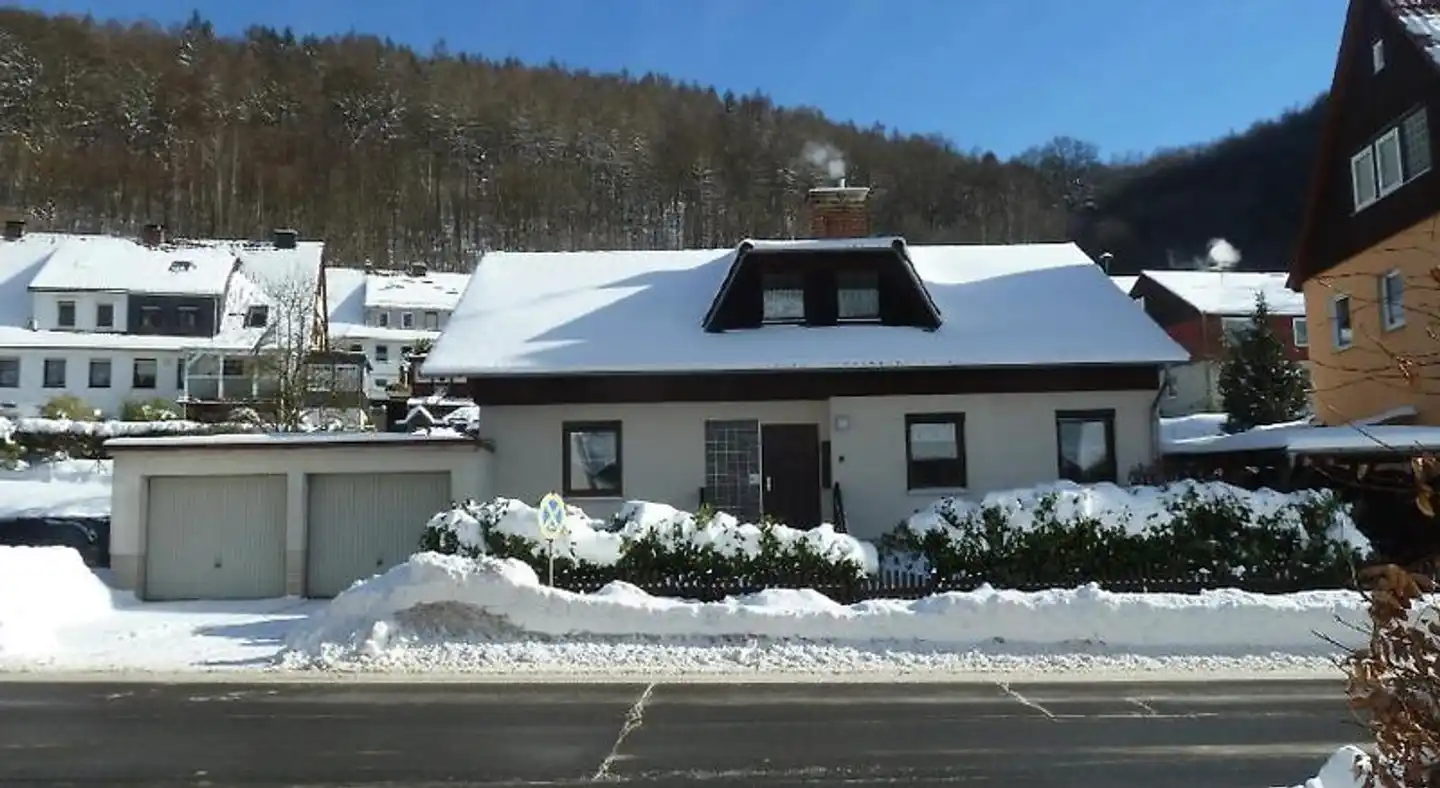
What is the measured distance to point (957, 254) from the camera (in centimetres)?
2686

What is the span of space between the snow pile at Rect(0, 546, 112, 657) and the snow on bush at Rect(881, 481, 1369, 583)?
12.8 m

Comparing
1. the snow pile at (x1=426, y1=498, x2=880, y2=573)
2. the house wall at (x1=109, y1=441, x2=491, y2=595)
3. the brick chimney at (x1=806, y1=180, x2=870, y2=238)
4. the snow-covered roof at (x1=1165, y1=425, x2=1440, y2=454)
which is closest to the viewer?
the snow pile at (x1=426, y1=498, x2=880, y2=573)

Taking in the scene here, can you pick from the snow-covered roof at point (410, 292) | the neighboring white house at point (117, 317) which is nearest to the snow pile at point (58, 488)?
the neighboring white house at point (117, 317)

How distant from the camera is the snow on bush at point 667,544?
55.7 ft

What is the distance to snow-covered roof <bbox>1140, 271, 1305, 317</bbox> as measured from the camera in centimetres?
5294

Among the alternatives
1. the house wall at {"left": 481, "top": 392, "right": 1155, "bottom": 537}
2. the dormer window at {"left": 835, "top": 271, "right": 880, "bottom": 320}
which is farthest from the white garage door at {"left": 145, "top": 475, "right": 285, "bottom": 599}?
the dormer window at {"left": 835, "top": 271, "right": 880, "bottom": 320}

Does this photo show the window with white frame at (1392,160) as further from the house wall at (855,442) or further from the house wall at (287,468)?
the house wall at (287,468)

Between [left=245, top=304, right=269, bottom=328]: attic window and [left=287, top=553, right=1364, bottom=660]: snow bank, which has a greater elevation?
[left=245, top=304, right=269, bottom=328]: attic window

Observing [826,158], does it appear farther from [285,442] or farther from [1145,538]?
[1145,538]

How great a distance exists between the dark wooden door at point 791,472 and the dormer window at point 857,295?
9.45ft

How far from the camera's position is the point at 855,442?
68.1ft

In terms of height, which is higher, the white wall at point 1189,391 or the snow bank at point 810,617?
the white wall at point 1189,391

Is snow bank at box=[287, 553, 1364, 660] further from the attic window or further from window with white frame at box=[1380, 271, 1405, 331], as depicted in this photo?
the attic window

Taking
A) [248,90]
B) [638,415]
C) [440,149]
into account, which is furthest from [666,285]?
[248,90]
